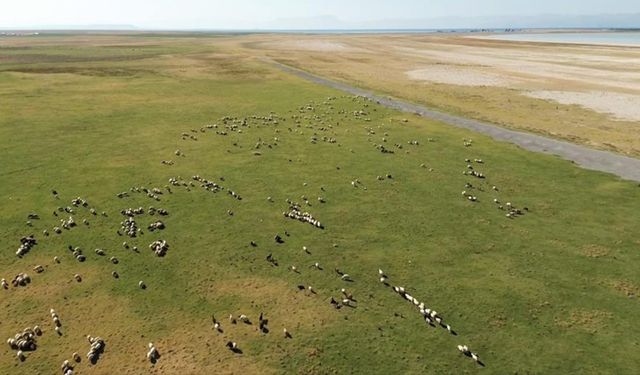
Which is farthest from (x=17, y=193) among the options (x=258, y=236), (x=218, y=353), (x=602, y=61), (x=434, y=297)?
(x=602, y=61)

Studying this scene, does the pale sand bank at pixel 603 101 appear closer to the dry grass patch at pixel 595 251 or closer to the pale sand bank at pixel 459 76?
the pale sand bank at pixel 459 76

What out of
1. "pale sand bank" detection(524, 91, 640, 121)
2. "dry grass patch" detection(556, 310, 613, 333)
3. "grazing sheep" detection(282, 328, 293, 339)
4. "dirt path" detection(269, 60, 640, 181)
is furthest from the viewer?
"pale sand bank" detection(524, 91, 640, 121)

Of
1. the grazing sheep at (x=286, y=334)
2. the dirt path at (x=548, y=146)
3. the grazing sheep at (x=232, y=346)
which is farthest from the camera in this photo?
the dirt path at (x=548, y=146)

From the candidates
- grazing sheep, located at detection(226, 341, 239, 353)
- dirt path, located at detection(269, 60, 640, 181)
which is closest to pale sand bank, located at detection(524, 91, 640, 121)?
dirt path, located at detection(269, 60, 640, 181)

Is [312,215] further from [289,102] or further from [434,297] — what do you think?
[289,102]

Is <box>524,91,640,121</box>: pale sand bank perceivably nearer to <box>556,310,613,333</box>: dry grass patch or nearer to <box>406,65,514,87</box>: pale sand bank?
<box>406,65,514,87</box>: pale sand bank

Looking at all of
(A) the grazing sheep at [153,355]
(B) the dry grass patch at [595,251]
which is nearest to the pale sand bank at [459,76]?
(B) the dry grass patch at [595,251]

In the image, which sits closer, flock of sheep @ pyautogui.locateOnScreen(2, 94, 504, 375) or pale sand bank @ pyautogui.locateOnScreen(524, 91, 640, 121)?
flock of sheep @ pyautogui.locateOnScreen(2, 94, 504, 375)
